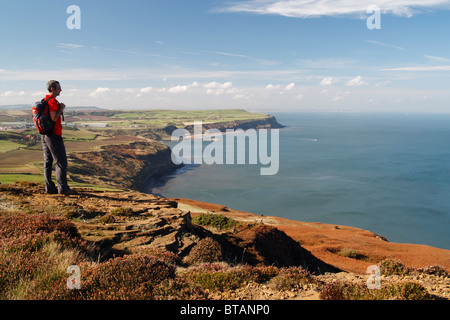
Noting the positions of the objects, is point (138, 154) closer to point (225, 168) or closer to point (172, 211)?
point (225, 168)

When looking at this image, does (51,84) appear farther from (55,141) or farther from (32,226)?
(32,226)

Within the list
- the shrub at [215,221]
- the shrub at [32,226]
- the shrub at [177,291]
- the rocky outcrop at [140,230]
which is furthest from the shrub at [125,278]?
the shrub at [215,221]

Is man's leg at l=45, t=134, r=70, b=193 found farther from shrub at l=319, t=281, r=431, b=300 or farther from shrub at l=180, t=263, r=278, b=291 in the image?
shrub at l=319, t=281, r=431, b=300

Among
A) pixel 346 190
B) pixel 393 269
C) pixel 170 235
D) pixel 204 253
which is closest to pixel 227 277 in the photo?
pixel 204 253

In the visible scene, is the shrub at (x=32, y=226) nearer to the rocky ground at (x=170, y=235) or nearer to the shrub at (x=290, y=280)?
the rocky ground at (x=170, y=235)
